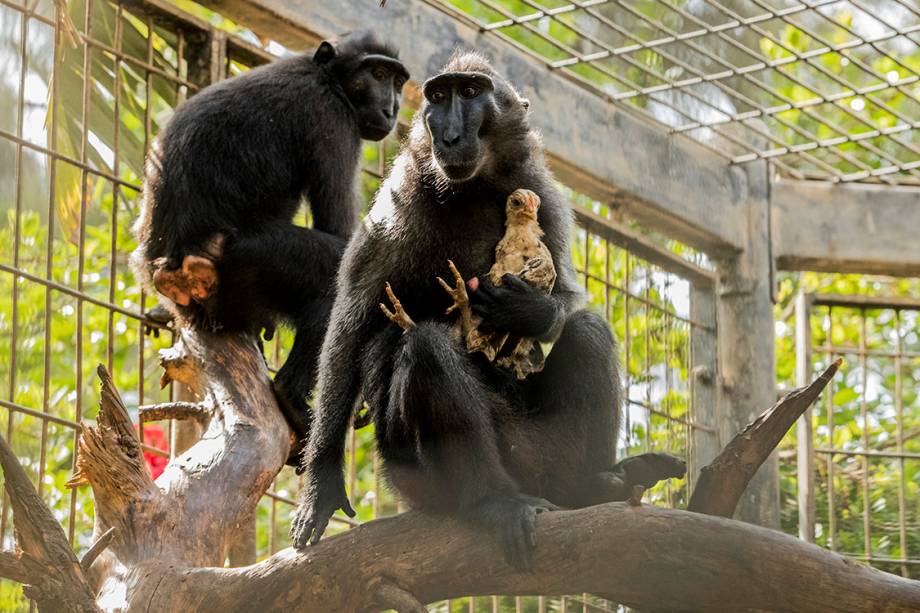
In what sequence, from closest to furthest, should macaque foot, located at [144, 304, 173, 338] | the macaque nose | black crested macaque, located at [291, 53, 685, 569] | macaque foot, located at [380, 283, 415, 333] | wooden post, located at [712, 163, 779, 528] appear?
black crested macaque, located at [291, 53, 685, 569] → macaque foot, located at [380, 283, 415, 333] → the macaque nose → macaque foot, located at [144, 304, 173, 338] → wooden post, located at [712, 163, 779, 528]

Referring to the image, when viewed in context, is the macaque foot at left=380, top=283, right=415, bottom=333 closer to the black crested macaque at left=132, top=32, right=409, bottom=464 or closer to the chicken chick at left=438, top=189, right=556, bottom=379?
the chicken chick at left=438, top=189, right=556, bottom=379

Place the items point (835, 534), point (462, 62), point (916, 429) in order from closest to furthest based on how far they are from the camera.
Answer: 1. point (462, 62)
2. point (835, 534)
3. point (916, 429)

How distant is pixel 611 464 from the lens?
16.4 ft

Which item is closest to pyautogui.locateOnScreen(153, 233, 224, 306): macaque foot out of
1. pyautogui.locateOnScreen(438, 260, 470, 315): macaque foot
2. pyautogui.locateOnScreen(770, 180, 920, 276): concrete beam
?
pyautogui.locateOnScreen(438, 260, 470, 315): macaque foot

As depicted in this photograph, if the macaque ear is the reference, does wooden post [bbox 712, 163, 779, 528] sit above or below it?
below

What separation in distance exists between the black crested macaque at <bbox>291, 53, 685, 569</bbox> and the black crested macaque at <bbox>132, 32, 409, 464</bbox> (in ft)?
3.54

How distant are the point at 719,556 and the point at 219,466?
7.53 feet

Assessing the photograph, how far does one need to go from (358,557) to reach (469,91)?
6.01 ft

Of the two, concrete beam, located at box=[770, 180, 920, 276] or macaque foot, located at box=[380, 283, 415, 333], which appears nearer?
macaque foot, located at box=[380, 283, 415, 333]

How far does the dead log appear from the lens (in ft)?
13.3

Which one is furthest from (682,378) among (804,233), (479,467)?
(479,467)

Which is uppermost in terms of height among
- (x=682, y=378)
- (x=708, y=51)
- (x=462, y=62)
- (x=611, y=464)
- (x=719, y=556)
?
(x=708, y=51)

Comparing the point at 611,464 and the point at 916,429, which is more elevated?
the point at 916,429

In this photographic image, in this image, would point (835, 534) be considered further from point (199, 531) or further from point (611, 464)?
point (199, 531)
